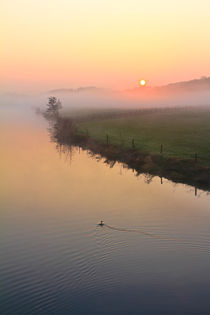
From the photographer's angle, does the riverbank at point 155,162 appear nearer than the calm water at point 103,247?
No

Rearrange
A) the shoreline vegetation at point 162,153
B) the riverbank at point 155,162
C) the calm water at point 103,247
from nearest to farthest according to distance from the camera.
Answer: the calm water at point 103,247 < the riverbank at point 155,162 < the shoreline vegetation at point 162,153

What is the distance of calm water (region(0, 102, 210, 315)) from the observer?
13.7m

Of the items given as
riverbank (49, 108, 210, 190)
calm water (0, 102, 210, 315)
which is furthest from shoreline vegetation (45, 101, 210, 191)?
calm water (0, 102, 210, 315)

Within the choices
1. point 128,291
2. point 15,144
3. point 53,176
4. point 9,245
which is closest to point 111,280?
point 128,291

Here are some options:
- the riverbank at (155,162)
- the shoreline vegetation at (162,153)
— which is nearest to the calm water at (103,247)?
the riverbank at (155,162)

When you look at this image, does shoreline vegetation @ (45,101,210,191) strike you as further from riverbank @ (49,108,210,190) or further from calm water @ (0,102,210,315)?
calm water @ (0,102,210,315)

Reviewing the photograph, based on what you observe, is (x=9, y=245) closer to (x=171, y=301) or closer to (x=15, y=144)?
(x=171, y=301)

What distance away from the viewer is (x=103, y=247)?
18.3 meters

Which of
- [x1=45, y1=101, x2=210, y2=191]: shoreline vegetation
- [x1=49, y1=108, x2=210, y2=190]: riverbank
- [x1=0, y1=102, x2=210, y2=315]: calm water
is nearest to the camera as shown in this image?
[x1=0, y1=102, x2=210, y2=315]: calm water

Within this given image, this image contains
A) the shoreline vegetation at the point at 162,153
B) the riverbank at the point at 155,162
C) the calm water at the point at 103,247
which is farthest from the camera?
the shoreline vegetation at the point at 162,153

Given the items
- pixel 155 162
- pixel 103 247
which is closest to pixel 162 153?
pixel 155 162

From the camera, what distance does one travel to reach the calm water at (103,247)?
1368 cm

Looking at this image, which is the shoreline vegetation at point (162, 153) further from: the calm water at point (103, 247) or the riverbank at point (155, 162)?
the calm water at point (103, 247)

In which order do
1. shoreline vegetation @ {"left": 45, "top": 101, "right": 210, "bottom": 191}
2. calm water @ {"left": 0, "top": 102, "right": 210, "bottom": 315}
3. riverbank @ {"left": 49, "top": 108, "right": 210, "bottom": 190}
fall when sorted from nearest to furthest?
1. calm water @ {"left": 0, "top": 102, "right": 210, "bottom": 315}
2. riverbank @ {"left": 49, "top": 108, "right": 210, "bottom": 190}
3. shoreline vegetation @ {"left": 45, "top": 101, "right": 210, "bottom": 191}
